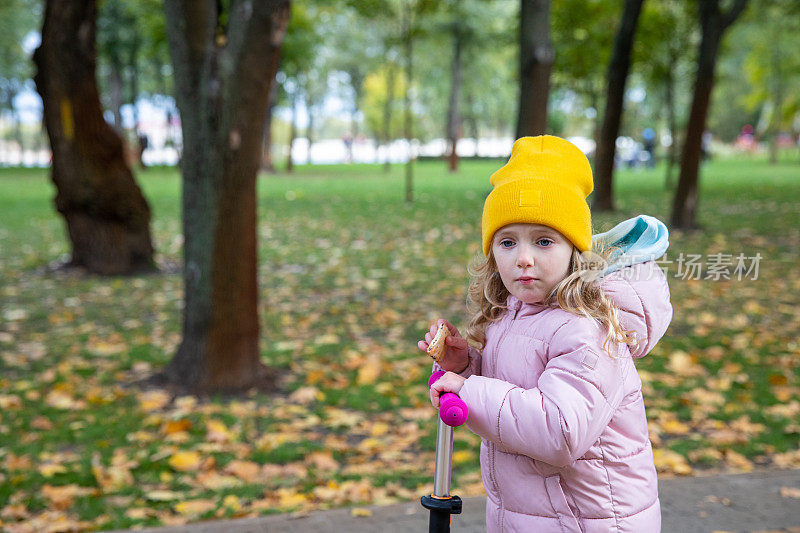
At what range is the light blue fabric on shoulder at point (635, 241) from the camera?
180 centimetres

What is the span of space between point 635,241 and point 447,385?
2.17 ft

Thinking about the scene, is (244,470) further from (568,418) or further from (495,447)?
(568,418)

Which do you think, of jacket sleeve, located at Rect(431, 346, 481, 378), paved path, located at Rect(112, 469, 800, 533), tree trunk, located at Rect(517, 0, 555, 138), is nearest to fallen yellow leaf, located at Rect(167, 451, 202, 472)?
paved path, located at Rect(112, 469, 800, 533)

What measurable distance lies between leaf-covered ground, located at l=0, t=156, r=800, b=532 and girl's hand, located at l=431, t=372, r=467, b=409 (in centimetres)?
74

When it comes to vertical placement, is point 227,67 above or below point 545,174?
above

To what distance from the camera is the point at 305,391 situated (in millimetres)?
5094

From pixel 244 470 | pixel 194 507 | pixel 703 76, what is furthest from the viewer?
pixel 703 76

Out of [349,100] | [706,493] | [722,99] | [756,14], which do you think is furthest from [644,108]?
[706,493]

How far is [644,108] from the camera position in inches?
2233

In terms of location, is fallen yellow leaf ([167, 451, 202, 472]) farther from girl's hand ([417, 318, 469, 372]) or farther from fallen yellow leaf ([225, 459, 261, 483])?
girl's hand ([417, 318, 469, 372])

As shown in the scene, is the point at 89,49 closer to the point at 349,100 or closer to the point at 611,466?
the point at 611,466

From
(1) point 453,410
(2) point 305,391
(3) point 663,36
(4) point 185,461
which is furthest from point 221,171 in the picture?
(3) point 663,36

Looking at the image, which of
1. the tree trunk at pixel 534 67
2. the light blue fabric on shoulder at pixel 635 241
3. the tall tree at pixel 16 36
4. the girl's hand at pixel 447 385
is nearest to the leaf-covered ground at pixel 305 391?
the light blue fabric on shoulder at pixel 635 241

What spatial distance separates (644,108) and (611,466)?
194ft
